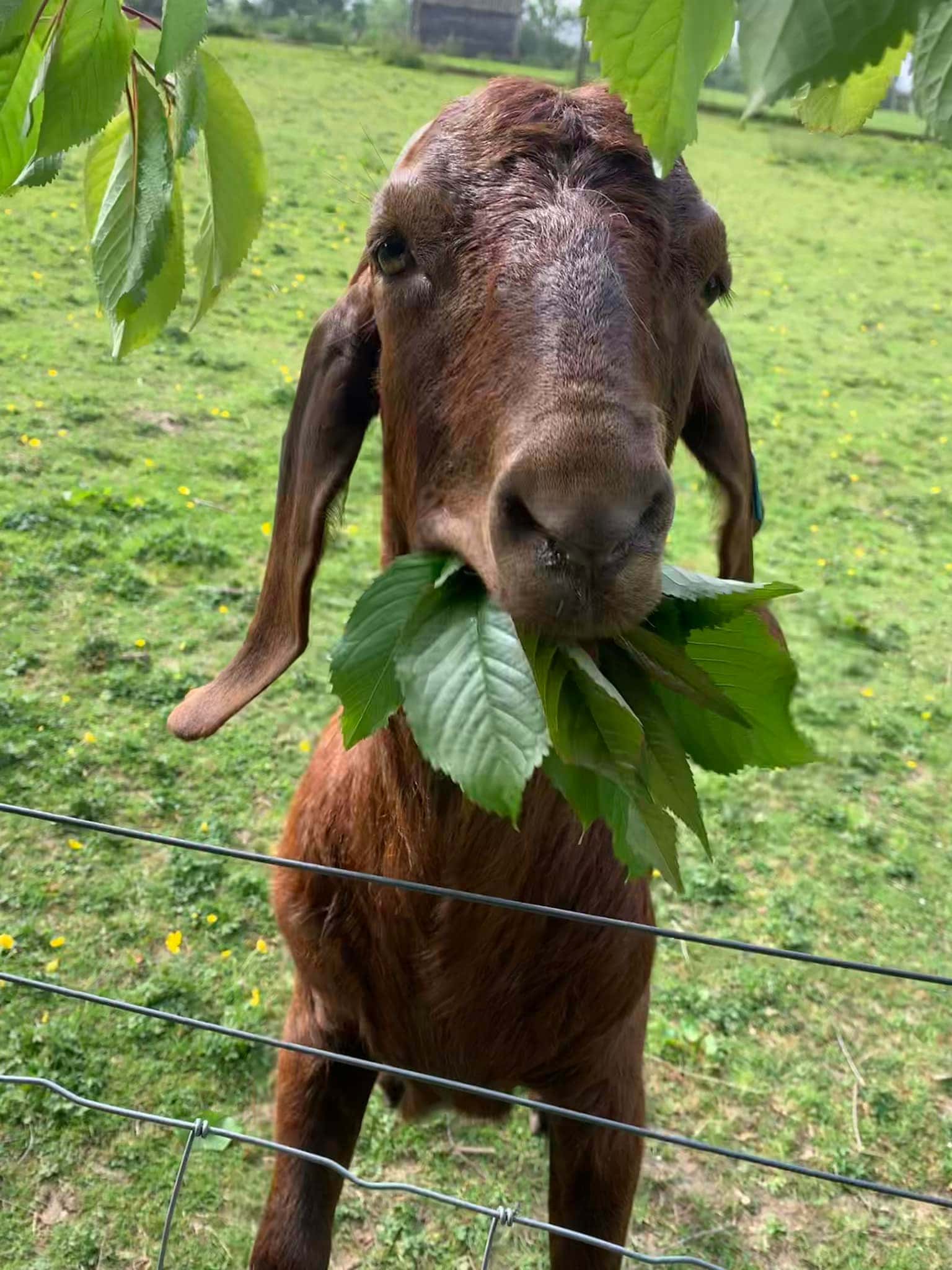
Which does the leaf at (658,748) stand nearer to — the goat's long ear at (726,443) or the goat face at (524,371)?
the goat face at (524,371)

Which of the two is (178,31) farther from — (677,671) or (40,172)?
(677,671)

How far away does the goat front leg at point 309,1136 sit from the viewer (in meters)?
2.27

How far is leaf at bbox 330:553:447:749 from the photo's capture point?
141 centimetres

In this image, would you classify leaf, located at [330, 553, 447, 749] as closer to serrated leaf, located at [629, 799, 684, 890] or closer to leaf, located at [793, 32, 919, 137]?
serrated leaf, located at [629, 799, 684, 890]

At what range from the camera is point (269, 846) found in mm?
4258

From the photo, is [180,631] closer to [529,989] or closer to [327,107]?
[529,989]

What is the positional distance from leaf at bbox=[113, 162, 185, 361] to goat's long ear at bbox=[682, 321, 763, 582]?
1.09 m

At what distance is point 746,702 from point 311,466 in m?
1.05

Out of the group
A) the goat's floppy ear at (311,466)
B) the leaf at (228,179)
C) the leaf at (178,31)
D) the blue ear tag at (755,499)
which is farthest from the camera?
the blue ear tag at (755,499)

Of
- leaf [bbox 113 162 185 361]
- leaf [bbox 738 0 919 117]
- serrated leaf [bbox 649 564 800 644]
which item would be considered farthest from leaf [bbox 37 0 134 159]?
serrated leaf [bbox 649 564 800 644]

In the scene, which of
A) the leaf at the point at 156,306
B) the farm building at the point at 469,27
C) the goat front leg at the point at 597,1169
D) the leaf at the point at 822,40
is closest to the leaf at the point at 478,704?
the leaf at the point at 156,306

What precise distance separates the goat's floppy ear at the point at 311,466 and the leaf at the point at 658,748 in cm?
83

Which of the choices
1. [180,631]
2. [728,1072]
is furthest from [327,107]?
[728,1072]

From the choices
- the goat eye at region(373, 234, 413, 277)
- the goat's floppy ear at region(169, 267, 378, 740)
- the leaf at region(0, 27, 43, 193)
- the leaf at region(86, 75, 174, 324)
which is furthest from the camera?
the goat's floppy ear at region(169, 267, 378, 740)
